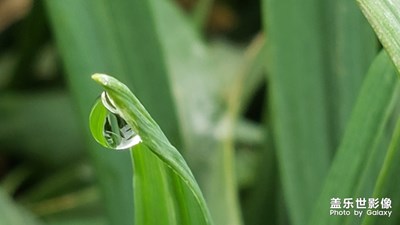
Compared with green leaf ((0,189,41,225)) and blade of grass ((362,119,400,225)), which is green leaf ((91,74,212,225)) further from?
green leaf ((0,189,41,225))

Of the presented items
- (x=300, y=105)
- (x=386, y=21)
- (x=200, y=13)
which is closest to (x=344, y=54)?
(x=300, y=105)

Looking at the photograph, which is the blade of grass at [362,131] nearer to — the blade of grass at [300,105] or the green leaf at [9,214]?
the blade of grass at [300,105]

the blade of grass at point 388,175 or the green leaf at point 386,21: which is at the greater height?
the green leaf at point 386,21

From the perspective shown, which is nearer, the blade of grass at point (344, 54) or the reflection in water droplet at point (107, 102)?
the reflection in water droplet at point (107, 102)

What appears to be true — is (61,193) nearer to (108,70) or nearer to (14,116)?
(14,116)

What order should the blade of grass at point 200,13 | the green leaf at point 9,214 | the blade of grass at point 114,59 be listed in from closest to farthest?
1. the blade of grass at point 114,59
2. the green leaf at point 9,214
3. the blade of grass at point 200,13

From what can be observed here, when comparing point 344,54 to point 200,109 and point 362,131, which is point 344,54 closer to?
point 362,131

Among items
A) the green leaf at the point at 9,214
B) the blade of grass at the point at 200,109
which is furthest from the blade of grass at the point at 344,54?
the green leaf at the point at 9,214

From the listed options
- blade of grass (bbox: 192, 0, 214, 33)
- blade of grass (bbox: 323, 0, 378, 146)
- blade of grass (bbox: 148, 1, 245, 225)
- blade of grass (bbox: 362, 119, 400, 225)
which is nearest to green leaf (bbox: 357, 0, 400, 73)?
blade of grass (bbox: 362, 119, 400, 225)
